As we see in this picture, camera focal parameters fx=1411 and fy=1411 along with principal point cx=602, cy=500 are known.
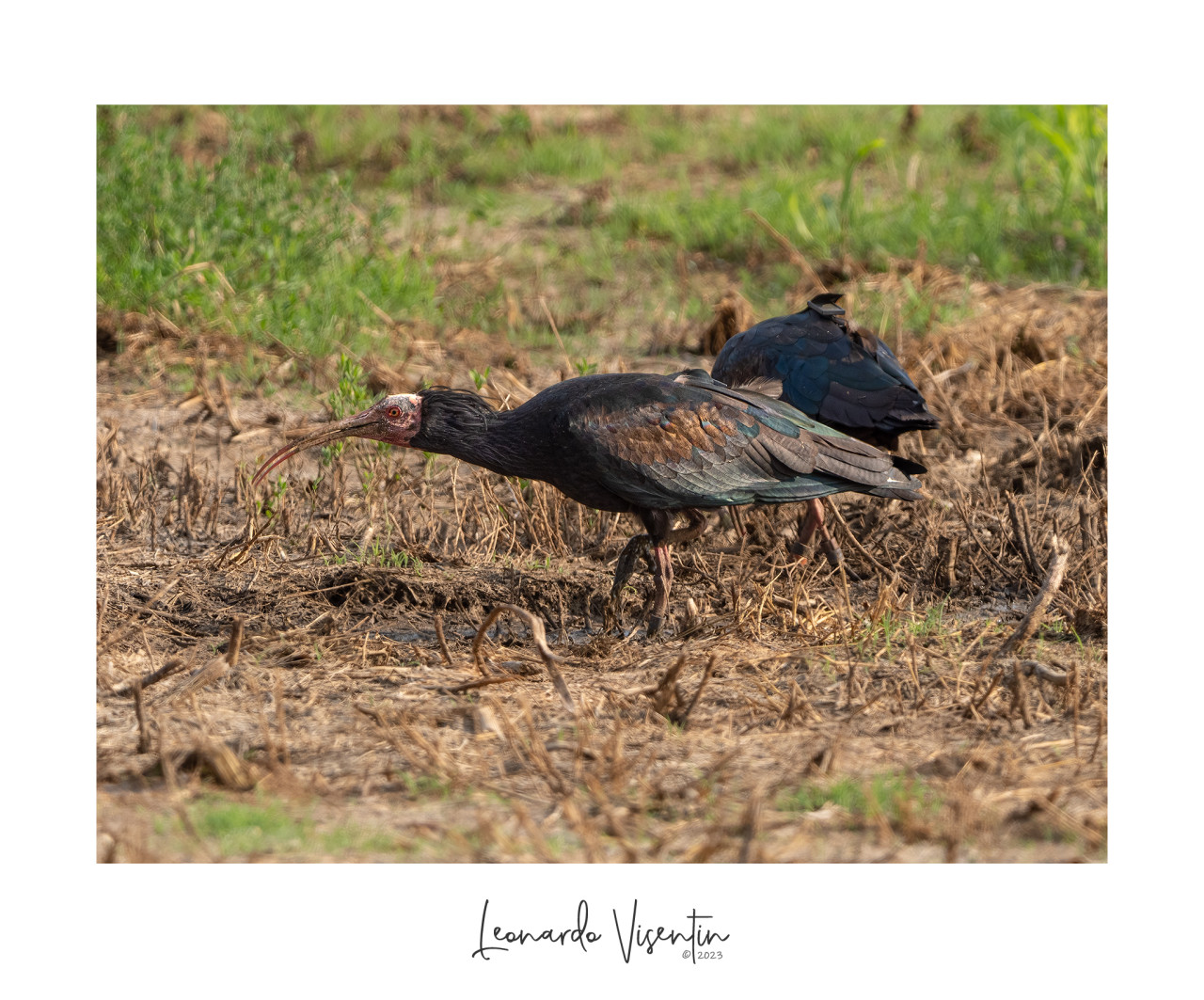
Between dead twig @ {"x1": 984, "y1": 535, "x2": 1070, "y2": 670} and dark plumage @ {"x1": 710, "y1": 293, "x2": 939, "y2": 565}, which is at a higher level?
dark plumage @ {"x1": 710, "y1": 293, "x2": 939, "y2": 565}

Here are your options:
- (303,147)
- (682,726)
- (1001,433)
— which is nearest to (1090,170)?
(1001,433)

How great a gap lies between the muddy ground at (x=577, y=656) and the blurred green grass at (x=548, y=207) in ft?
2.38

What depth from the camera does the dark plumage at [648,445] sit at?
5289mm

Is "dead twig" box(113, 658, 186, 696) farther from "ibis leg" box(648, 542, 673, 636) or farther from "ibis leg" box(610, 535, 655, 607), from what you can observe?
"ibis leg" box(648, 542, 673, 636)

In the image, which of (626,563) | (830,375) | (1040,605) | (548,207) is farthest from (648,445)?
(548,207)

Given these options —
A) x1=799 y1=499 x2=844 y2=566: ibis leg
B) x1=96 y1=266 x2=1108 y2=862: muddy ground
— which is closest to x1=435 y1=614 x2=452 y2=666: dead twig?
x1=96 y1=266 x2=1108 y2=862: muddy ground

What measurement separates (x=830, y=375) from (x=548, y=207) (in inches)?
205

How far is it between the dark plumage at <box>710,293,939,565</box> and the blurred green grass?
2376mm

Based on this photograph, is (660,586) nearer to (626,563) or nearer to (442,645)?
(626,563)

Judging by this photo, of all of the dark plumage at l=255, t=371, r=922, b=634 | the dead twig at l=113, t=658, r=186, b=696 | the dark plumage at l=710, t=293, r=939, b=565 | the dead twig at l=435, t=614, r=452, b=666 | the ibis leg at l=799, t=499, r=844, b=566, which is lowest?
the dead twig at l=113, t=658, r=186, b=696

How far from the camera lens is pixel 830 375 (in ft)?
20.6

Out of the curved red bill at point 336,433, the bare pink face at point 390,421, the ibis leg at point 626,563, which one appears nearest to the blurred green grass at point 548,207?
the curved red bill at point 336,433

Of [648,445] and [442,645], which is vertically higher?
[648,445]

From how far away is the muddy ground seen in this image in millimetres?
4004
